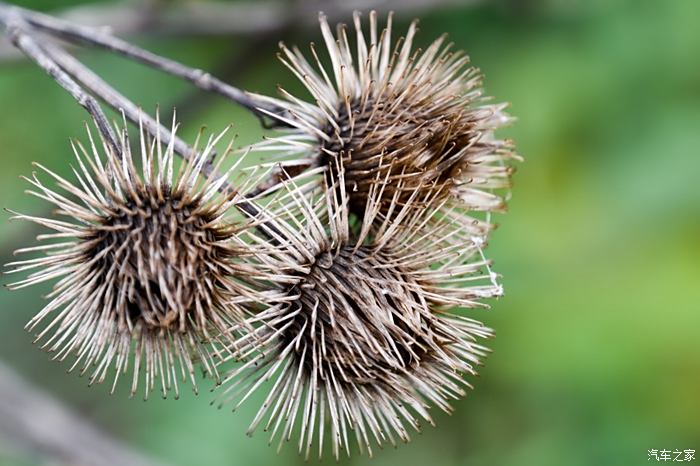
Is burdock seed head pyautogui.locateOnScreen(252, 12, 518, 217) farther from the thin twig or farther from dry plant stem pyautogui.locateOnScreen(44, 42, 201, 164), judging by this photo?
the thin twig

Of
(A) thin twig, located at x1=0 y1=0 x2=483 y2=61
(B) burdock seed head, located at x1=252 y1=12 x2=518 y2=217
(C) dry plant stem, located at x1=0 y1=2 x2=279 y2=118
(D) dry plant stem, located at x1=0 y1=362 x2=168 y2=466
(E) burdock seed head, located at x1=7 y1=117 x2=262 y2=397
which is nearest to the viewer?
(E) burdock seed head, located at x1=7 y1=117 x2=262 y2=397

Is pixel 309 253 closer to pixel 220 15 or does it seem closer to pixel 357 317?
pixel 357 317

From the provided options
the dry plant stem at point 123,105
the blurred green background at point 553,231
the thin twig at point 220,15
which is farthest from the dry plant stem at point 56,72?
the blurred green background at point 553,231

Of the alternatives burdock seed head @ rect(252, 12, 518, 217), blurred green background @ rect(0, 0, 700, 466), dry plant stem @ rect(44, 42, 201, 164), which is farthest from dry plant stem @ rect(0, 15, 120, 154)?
blurred green background @ rect(0, 0, 700, 466)

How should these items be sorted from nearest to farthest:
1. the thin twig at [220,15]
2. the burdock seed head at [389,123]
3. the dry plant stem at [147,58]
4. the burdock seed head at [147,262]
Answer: the burdock seed head at [147,262]
the burdock seed head at [389,123]
the dry plant stem at [147,58]
the thin twig at [220,15]

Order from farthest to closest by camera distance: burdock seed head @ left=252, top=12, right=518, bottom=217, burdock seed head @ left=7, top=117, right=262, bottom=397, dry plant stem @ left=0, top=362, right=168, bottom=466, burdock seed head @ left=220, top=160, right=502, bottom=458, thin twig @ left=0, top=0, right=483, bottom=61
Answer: dry plant stem @ left=0, top=362, right=168, bottom=466, thin twig @ left=0, top=0, right=483, bottom=61, burdock seed head @ left=252, top=12, right=518, bottom=217, burdock seed head @ left=220, top=160, right=502, bottom=458, burdock seed head @ left=7, top=117, right=262, bottom=397

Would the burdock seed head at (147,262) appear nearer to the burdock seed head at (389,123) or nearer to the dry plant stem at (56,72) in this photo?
the dry plant stem at (56,72)
